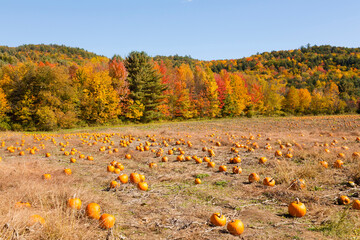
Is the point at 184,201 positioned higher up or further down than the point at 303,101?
further down

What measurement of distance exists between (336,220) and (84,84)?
3325 cm

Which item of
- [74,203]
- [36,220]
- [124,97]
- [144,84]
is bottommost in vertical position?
[74,203]

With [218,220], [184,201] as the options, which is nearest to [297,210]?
[218,220]

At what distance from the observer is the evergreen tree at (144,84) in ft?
110

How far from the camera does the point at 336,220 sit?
3.13 m

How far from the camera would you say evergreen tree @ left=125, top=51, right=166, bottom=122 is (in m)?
33.7

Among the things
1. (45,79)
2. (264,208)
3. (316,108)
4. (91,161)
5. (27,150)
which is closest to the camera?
(264,208)

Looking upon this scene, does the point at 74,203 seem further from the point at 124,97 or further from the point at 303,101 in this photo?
the point at 303,101

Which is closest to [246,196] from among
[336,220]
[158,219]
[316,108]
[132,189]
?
[336,220]

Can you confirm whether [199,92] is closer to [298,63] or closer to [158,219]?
[158,219]

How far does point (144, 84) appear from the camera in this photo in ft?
113

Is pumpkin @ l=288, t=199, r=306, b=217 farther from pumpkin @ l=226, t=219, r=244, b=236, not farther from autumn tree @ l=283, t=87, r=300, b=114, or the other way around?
autumn tree @ l=283, t=87, r=300, b=114

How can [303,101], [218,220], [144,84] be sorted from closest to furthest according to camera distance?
[218,220], [144,84], [303,101]

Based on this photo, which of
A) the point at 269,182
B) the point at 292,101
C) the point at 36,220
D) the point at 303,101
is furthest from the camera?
the point at 303,101
